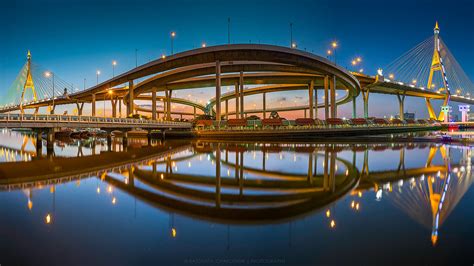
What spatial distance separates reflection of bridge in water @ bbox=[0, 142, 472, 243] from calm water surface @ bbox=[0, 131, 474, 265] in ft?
0.13

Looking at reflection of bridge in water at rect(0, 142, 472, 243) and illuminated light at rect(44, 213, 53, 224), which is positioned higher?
reflection of bridge in water at rect(0, 142, 472, 243)

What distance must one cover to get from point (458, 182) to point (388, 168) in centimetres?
305

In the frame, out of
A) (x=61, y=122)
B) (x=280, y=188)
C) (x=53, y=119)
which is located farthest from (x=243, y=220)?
(x=53, y=119)

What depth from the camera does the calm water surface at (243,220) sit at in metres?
4.04

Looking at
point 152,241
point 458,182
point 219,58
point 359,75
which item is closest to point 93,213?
point 152,241

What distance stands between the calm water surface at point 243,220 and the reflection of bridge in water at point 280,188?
1.6 inches

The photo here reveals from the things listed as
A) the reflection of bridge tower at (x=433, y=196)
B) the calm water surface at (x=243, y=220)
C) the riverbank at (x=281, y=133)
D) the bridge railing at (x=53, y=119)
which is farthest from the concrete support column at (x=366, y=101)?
the calm water surface at (x=243, y=220)

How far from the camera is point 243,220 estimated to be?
5535 mm

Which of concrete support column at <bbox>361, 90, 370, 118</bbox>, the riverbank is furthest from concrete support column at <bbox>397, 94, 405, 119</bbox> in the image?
the riverbank

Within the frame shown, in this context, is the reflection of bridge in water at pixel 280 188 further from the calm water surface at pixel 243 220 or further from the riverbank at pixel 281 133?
the riverbank at pixel 281 133

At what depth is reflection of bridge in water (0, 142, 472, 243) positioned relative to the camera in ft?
19.9

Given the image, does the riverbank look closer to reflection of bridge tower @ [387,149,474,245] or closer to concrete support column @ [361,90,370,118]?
reflection of bridge tower @ [387,149,474,245]

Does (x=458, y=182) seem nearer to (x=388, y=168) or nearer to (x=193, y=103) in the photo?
(x=388, y=168)

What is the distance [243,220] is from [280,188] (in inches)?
119
